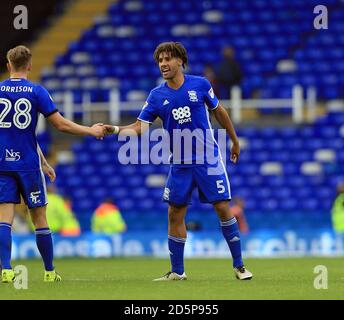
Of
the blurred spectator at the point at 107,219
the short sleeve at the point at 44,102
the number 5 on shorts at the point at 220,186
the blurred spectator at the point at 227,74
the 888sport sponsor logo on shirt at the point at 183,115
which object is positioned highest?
the blurred spectator at the point at 227,74

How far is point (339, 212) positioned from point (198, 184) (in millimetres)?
11455

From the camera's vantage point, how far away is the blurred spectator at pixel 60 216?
21.3 m

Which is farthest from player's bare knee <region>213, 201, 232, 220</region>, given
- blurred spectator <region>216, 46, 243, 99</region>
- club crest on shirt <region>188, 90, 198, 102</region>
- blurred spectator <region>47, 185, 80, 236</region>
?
blurred spectator <region>216, 46, 243, 99</region>

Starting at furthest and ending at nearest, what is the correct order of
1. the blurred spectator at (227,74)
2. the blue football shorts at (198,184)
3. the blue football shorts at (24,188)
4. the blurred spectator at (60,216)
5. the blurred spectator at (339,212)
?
the blurred spectator at (227,74), the blurred spectator at (60,216), the blurred spectator at (339,212), the blue football shorts at (198,184), the blue football shorts at (24,188)

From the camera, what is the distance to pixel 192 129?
10227mm

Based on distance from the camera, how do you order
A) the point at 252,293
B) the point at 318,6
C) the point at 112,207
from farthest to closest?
the point at 318,6, the point at 112,207, the point at 252,293

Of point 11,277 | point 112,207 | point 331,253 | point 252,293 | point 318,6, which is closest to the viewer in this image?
point 252,293

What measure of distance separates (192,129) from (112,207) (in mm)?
11785

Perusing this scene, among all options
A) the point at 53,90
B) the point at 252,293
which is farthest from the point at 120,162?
the point at 252,293

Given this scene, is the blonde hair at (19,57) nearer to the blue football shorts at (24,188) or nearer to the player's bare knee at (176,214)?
the blue football shorts at (24,188)

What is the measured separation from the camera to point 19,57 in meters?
9.88

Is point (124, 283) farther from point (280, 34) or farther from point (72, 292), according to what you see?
point (280, 34)

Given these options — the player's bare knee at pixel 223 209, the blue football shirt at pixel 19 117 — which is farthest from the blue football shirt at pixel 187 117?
the blue football shirt at pixel 19 117

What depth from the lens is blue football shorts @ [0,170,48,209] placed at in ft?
32.7
